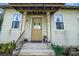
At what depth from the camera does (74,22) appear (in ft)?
19.8

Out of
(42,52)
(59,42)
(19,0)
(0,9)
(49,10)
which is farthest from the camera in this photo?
(0,9)

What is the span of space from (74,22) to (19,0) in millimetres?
3934

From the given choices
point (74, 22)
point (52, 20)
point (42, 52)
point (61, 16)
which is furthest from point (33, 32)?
point (42, 52)

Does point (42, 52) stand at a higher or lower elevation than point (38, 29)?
lower

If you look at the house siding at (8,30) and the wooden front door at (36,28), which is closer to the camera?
the house siding at (8,30)

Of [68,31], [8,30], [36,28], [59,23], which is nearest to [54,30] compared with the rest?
[59,23]

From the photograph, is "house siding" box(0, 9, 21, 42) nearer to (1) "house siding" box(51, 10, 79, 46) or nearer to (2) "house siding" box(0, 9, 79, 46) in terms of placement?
(2) "house siding" box(0, 9, 79, 46)

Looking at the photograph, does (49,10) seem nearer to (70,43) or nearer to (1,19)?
(70,43)

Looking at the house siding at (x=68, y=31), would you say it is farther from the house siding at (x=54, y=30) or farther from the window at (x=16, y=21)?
the window at (x=16, y=21)

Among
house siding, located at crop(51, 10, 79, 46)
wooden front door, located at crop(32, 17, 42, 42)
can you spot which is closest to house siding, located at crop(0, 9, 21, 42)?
wooden front door, located at crop(32, 17, 42, 42)

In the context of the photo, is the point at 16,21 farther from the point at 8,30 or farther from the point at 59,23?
the point at 59,23

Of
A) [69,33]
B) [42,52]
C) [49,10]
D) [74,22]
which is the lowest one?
[42,52]

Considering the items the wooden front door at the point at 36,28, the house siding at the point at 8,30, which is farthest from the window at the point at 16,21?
the wooden front door at the point at 36,28

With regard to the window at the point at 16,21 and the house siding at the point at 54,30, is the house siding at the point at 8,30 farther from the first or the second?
the window at the point at 16,21
